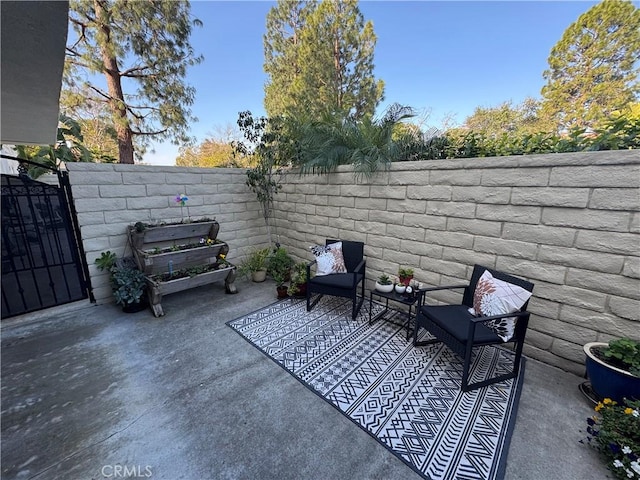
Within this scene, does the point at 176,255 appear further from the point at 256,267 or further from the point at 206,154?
the point at 206,154

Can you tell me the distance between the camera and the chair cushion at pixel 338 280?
Result: 3.01 m

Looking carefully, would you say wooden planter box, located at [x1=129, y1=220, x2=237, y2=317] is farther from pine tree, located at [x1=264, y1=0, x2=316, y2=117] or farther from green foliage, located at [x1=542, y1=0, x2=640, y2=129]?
green foliage, located at [x1=542, y1=0, x2=640, y2=129]

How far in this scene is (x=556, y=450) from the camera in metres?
1.54

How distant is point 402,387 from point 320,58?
8.81m

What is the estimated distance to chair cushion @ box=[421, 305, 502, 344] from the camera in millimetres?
2000

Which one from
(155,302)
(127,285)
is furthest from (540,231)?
(127,285)

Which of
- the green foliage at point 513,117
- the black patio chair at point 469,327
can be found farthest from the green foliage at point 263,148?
the green foliage at point 513,117

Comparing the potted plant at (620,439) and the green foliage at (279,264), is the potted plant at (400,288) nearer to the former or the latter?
the potted plant at (620,439)

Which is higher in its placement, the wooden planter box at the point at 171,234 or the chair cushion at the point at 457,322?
the wooden planter box at the point at 171,234

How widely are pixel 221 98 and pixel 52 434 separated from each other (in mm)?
10059

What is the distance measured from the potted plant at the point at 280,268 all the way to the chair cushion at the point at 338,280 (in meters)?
0.69

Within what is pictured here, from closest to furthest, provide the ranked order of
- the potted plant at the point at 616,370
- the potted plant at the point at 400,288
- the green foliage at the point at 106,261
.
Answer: the potted plant at the point at 616,370, the potted plant at the point at 400,288, the green foliage at the point at 106,261

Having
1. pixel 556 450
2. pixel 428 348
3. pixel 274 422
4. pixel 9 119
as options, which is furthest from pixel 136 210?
pixel 556 450

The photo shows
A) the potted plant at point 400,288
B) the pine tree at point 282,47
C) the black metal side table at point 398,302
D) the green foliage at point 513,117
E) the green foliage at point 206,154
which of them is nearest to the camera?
the black metal side table at point 398,302
